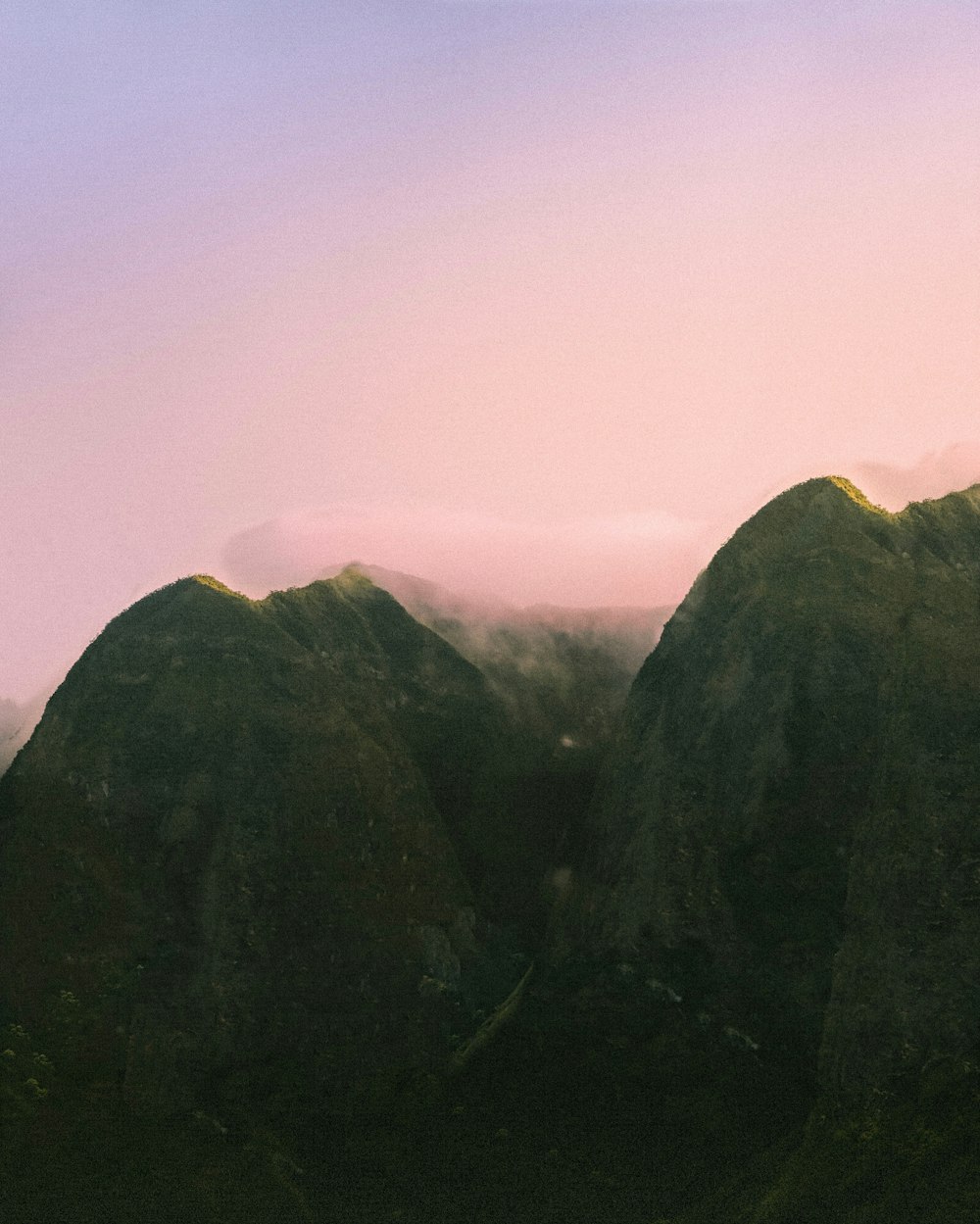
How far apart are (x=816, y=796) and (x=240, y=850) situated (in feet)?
213

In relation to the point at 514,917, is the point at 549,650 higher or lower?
higher

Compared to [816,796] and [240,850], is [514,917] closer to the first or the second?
[240,850]

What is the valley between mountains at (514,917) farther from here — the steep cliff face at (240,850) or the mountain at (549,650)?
the mountain at (549,650)

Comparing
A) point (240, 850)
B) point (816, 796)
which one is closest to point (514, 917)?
point (240, 850)

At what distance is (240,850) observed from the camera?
5236 inches

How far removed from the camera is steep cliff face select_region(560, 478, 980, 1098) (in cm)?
11406

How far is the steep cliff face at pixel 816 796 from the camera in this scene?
374 feet

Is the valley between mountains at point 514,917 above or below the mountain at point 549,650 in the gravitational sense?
below

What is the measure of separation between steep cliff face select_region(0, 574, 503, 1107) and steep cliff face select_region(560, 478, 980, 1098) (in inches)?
Result: 876

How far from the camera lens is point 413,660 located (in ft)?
536

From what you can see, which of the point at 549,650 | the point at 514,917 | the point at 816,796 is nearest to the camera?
the point at 816,796

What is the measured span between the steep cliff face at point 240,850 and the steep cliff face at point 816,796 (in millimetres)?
→ 22256

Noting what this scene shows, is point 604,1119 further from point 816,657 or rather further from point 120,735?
point 120,735

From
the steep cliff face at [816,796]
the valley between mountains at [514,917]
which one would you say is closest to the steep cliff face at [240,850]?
the valley between mountains at [514,917]
